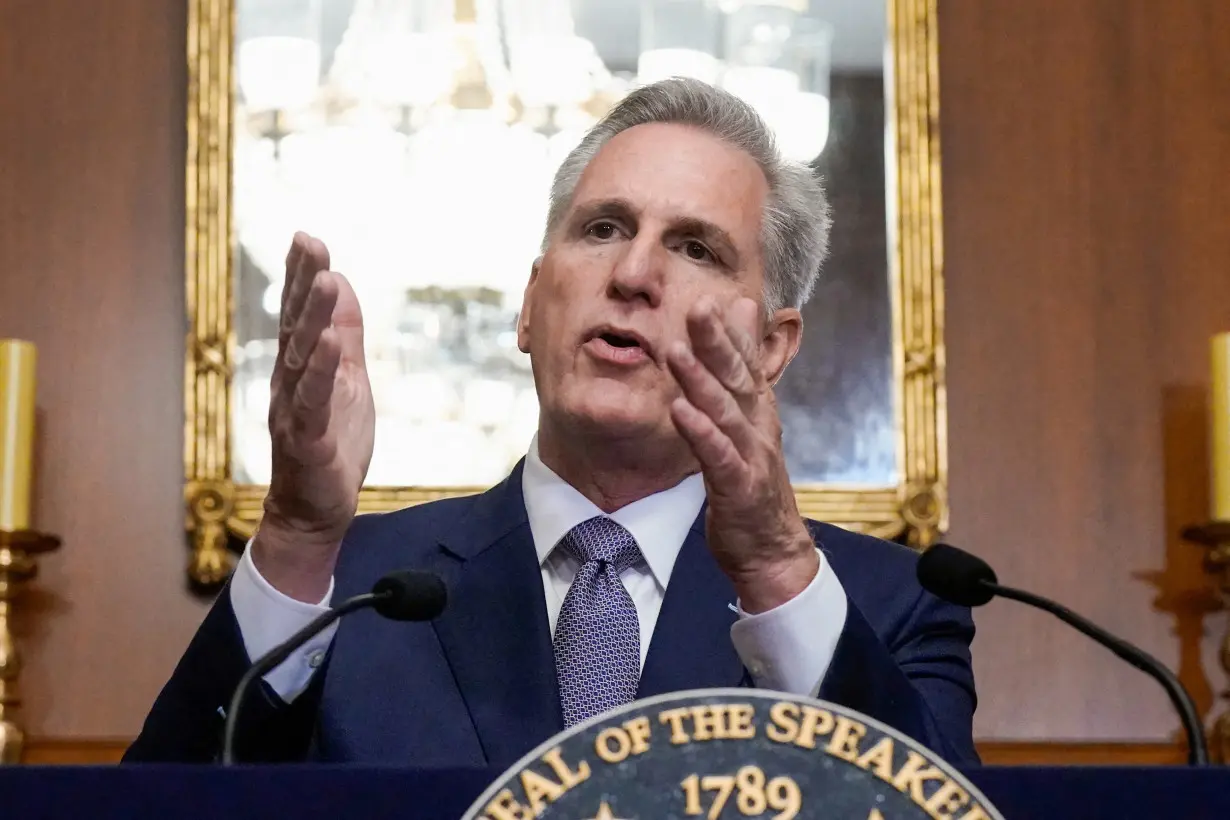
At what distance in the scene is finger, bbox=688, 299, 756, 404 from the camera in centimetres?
151

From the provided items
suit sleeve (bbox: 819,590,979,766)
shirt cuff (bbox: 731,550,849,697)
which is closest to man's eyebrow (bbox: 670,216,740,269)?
suit sleeve (bbox: 819,590,979,766)

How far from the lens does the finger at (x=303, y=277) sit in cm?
148

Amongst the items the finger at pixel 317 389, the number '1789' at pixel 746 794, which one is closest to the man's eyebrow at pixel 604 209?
the finger at pixel 317 389

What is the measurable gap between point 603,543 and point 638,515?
6 centimetres

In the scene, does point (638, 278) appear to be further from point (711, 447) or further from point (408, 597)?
point (408, 597)

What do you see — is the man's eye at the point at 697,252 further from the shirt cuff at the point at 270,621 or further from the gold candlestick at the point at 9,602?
the gold candlestick at the point at 9,602

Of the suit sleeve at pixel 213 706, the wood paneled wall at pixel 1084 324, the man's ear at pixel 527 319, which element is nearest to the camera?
the suit sleeve at pixel 213 706

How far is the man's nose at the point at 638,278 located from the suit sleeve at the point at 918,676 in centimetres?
46

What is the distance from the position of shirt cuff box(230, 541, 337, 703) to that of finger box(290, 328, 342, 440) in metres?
0.16

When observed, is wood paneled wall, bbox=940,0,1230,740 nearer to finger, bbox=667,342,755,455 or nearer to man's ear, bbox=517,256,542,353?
man's ear, bbox=517,256,542,353

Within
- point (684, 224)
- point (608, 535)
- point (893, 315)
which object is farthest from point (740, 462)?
point (893, 315)

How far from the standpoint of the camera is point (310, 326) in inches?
58.8

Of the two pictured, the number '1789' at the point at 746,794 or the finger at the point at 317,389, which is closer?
the number '1789' at the point at 746,794

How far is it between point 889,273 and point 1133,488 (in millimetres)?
596
